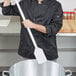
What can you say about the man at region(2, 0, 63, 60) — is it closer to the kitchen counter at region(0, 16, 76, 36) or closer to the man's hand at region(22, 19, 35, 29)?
the man's hand at region(22, 19, 35, 29)

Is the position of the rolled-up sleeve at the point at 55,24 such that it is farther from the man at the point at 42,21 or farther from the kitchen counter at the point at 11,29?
the kitchen counter at the point at 11,29

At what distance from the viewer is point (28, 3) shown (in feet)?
4.72

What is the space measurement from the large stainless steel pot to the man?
111 mm

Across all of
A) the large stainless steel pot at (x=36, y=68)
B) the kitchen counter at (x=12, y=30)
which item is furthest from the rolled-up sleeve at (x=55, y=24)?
the kitchen counter at (x=12, y=30)

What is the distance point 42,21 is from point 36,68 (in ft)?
0.97

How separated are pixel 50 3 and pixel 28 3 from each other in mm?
142

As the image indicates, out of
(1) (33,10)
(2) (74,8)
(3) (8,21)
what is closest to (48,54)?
(1) (33,10)

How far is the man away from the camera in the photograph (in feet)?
4.54

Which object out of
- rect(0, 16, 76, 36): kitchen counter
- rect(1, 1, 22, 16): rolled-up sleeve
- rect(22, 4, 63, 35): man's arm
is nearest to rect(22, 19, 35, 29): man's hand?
rect(22, 4, 63, 35): man's arm

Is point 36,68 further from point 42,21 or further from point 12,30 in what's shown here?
point 12,30

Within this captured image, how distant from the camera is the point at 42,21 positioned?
1411mm

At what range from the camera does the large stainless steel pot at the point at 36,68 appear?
4.33 feet

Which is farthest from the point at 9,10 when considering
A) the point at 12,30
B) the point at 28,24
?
the point at 12,30

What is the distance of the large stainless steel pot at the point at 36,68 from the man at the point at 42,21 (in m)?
0.11
